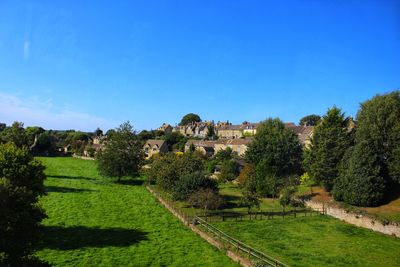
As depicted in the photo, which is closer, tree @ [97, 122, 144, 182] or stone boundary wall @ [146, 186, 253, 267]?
stone boundary wall @ [146, 186, 253, 267]

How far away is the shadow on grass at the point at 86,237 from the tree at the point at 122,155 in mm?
30225

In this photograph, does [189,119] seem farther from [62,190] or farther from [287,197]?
[287,197]

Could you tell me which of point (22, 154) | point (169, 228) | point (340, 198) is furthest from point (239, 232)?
point (22, 154)

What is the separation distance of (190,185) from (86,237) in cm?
1573

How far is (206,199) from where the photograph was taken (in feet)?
127

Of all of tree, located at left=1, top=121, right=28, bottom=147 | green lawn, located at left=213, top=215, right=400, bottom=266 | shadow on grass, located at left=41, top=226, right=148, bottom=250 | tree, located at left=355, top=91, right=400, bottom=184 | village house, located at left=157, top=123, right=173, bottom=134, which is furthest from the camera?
village house, located at left=157, top=123, right=173, bottom=134

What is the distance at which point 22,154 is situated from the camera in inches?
1193

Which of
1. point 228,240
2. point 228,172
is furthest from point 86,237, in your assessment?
point 228,172

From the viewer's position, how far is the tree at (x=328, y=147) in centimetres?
4534

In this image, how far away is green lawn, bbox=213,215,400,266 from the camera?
2448 cm

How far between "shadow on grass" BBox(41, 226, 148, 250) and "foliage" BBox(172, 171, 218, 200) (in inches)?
448

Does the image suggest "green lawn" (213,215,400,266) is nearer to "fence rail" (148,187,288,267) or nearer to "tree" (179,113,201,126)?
"fence rail" (148,187,288,267)

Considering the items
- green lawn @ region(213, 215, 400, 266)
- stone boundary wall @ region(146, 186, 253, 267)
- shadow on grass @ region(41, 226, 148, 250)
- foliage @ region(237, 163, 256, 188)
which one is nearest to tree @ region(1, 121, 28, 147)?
stone boundary wall @ region(146, 186, 253, 267)

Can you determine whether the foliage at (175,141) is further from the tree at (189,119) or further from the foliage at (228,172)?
the tree at (189,119)
